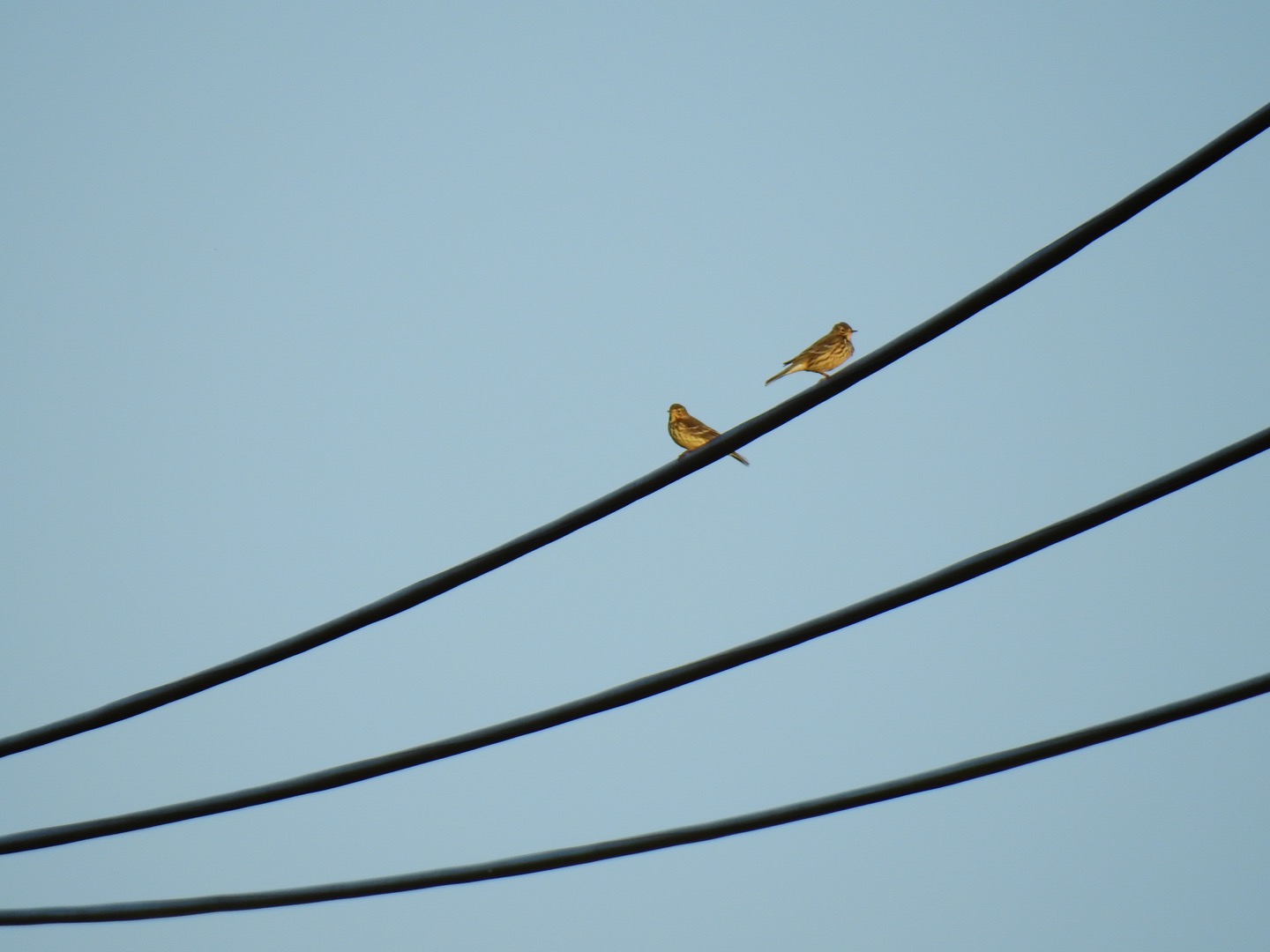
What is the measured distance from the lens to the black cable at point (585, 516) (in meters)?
2.70

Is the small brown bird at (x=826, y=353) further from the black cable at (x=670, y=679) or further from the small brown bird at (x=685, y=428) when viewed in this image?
the black cable at (x=670, y=679)

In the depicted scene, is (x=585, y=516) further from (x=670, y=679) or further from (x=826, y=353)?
(x=826, y=353)

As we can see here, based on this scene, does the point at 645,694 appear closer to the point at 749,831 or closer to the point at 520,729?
the point at 520,729

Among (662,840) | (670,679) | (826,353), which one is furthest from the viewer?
(826,353)

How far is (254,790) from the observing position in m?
3.15

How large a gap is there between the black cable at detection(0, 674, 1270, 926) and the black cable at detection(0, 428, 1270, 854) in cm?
26

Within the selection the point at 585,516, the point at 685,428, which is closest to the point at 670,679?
the point at 585,516

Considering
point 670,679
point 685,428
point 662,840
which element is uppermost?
point 685,428

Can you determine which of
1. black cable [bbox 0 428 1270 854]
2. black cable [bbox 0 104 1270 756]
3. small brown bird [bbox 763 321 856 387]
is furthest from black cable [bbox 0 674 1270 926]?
small brown bird [bbox 763 321 856 387]

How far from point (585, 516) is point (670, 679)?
0.44m

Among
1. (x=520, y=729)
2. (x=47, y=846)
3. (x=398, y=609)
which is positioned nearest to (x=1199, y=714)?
(x=520, y=729)

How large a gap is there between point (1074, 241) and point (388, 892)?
2350 mm

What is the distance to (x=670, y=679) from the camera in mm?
2965

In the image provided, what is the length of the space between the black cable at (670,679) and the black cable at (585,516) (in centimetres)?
30
